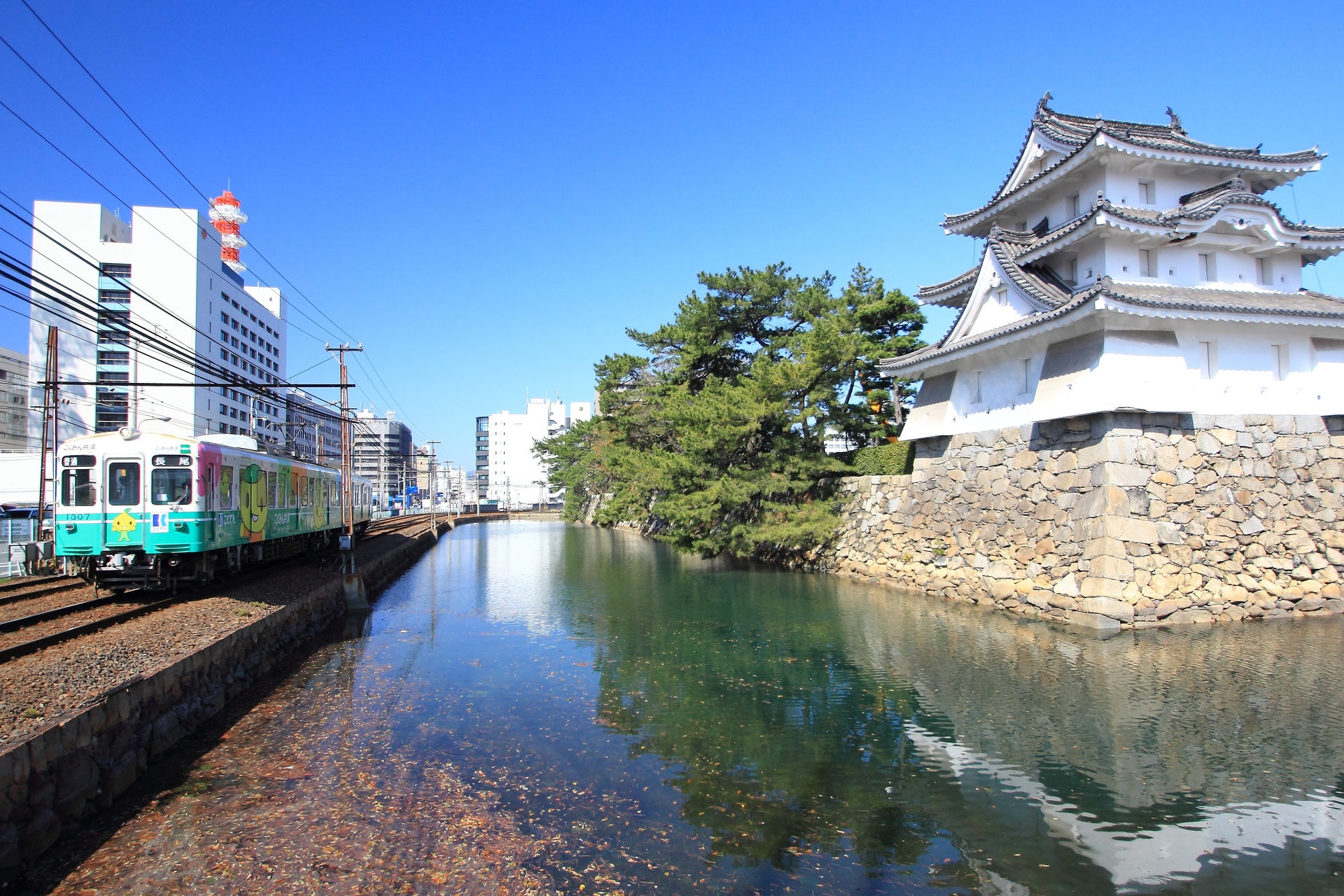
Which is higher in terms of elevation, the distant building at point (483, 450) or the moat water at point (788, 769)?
the distant building at point (483, 450)

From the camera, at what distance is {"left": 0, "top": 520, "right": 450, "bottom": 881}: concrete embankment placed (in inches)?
215

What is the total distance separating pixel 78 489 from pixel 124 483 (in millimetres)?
643

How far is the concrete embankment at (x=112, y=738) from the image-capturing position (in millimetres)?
5453

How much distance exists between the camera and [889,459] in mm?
22266

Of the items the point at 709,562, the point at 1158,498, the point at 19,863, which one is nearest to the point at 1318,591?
the point at 1158,498

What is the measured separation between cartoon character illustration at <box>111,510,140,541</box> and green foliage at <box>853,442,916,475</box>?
1843cm

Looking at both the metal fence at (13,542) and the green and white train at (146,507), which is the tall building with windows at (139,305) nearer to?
the metal fence at (13,542)

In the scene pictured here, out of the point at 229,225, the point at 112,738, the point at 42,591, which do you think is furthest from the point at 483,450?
the point at 112,738

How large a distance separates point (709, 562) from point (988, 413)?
1272 cm

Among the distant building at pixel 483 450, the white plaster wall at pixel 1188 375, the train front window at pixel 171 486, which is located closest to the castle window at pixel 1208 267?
the white plaster wall at pixel 1188 375

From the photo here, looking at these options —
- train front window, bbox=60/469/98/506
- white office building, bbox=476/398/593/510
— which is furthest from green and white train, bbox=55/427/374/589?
white office building, bbox=476/398/593/510

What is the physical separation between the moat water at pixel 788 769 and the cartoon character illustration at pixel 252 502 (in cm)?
396

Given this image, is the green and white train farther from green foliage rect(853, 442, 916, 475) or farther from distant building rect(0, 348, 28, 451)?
distant building rect(0, 348, 28, 451)

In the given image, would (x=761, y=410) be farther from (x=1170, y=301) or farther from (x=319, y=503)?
(x=319, y=503)
